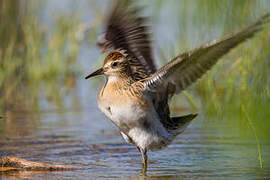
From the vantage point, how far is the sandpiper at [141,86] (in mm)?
6016

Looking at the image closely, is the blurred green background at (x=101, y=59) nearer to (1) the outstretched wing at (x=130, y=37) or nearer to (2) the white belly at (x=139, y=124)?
(1) the outstretched wing at (x=130, y=37)

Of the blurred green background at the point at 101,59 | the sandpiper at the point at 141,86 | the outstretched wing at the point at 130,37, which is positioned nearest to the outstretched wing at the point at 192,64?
the sandpiper at the point at 141,86

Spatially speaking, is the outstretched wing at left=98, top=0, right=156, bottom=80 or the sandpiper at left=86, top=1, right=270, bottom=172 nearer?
the sandpiper at left=86, top=1, right=270, bottom=172

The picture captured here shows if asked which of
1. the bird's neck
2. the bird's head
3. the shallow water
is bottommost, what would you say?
the shallow water

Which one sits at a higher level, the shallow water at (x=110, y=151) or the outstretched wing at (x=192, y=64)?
the outstretched wing at (x=192, y=64)

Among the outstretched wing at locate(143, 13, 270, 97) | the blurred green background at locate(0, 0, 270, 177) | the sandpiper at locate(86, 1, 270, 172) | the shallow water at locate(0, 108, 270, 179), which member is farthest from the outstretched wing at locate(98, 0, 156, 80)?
the shallow water at locate(0, 108, 270, 179)

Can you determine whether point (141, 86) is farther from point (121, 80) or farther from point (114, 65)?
point (114, 65)

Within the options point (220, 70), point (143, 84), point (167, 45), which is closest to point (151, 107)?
point (143, 84)

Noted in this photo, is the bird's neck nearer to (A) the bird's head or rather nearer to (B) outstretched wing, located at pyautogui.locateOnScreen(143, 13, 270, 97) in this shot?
(A) the bird's head

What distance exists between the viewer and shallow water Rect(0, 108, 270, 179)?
5.88m

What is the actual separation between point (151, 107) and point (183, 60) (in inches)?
33.4

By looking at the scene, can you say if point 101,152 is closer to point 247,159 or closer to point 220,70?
point 247,159

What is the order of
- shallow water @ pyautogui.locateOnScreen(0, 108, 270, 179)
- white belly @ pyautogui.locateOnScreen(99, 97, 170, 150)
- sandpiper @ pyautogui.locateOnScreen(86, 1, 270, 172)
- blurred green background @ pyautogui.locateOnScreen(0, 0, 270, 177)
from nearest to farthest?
1. shallow water @ pyautogui.locateOnScreen(0, 108, 270, 179)
2. sandpiper @ pyautogui.locateOnScreen(86, 1, 270, 172)
3. white belly @ pyautogui.locateOnScreen(99, 97, 170, 150)
4. blurred green background @ pyautogui.locateOnScreen(0, 0, 270, 177)

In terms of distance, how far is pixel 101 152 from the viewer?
7.14m
